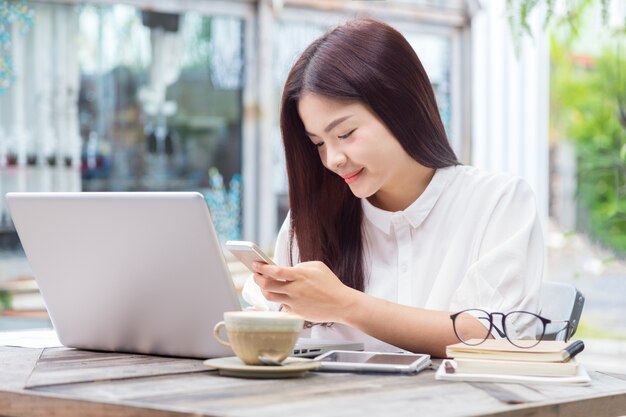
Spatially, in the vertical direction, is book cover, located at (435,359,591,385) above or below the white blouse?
below

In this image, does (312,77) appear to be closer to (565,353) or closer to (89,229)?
(89,229)

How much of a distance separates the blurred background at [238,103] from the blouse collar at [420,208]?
6.49 feet

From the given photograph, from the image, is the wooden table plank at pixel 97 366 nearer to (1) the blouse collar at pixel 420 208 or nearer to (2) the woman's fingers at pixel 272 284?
(2) the woman's fingers at pixel 272 284

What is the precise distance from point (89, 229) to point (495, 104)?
12.7 feet

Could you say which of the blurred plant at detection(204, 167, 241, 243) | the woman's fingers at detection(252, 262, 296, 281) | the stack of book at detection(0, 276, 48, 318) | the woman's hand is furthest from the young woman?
the blurred plant at detection(204, 167, 241, 243)

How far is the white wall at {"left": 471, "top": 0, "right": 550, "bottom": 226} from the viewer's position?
16.8ft

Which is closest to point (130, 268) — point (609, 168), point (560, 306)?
point (560, 306)

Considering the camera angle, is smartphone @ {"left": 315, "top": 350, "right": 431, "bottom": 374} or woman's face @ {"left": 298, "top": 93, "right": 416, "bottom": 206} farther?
woman's face @ {"left": 298, "top": 93, "right": 416, "bottom": 206}

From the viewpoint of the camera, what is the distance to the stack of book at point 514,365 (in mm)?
1422

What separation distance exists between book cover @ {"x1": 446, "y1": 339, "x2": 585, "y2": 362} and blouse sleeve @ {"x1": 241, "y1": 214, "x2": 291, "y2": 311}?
1.87 ft

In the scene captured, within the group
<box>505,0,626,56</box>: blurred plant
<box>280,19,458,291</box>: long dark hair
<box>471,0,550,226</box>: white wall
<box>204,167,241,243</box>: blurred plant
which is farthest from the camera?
<box>471,0,550,226</box>: white wall

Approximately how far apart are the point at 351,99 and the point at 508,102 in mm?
3329

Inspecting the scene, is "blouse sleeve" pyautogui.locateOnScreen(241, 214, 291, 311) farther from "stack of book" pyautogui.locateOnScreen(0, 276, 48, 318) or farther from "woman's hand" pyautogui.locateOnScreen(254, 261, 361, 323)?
"stack of book" pyautogui.locateOnScreen(0, 276, 48, 318)

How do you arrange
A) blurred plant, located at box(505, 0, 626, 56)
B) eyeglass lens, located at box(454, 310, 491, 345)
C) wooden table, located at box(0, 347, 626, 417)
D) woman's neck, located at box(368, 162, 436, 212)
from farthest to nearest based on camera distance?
blurred plant, located at box(505, 0, 626, 56) < woman's neck, located at box(368, 162, 436, 212) < eyeglass lens, located at box(454, 310, 491, 345) < wooden table, located at box(0, 347, 626, 417)
